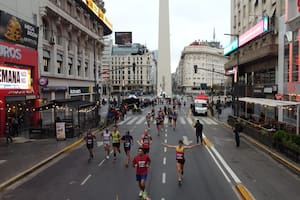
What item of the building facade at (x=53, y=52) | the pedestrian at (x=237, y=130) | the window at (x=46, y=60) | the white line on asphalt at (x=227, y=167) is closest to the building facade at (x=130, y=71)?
the building facade at (x=53, y=52)

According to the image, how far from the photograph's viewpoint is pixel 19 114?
28875 millimetres

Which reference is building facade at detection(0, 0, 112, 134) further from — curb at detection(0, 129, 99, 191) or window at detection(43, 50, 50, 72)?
curb at detection(0, 129, 99, 191)

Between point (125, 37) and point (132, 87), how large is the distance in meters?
96.0

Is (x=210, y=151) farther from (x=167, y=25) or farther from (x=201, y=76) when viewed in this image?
(x=201, y=76)

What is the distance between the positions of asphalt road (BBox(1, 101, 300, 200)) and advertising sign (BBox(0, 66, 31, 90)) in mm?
10236

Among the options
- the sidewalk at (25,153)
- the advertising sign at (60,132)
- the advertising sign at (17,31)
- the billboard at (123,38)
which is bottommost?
the sidewalk at (25,153)

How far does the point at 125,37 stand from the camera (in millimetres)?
85312

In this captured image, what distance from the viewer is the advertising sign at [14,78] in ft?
79.8

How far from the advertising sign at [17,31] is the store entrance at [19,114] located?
5.09m

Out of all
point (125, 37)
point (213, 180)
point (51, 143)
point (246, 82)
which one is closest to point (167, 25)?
point (125, 37)

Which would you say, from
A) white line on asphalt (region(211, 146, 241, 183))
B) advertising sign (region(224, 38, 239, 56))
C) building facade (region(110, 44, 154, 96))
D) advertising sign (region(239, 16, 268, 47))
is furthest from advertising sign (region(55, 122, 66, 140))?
building facade (region(110, 44, 154, 96))

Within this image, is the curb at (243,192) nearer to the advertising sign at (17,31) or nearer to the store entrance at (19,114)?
the store entrance at (19,114)

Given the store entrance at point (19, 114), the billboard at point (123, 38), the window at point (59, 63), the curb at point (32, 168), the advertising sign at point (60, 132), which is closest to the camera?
the curb at point (32, 168)

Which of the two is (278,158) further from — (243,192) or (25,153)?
(25,153)
